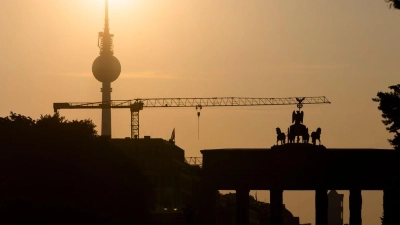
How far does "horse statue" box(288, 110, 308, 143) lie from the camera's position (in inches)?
5645

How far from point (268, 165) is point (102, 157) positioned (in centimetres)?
1691

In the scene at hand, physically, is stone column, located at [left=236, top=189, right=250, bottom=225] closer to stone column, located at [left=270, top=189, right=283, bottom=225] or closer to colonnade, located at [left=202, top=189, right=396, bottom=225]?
colonnade, located at [left=202, top=189, right=396, bottom=225]

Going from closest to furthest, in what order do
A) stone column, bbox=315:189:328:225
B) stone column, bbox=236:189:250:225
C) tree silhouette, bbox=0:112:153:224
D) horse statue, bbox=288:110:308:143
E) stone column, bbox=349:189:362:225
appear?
tree silhouette, bbox=0:112:153:224 < horse statue, bbox=288:110:308:143 < stone column, bbox=236:189:250:225 < stone column, bbox=315:189:328:225 < stone column, bbox=349:189:362:225

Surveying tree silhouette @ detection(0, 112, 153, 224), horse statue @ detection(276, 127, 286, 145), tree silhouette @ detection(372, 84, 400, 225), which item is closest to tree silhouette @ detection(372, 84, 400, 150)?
tree silhouette @ detection(372, 84, 400, 225)

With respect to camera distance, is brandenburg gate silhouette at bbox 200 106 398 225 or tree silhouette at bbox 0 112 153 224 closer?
tree silhouette at bbox 0 112 153 224

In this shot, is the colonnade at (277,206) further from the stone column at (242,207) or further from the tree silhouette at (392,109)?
the tree silhouette at (392,109)

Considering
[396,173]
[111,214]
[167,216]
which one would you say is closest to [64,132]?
[111,214]

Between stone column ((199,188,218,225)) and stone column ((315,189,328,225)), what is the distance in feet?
34.0

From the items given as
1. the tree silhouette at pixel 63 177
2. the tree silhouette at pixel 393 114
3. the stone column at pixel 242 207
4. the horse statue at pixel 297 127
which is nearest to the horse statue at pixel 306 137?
the horse statue at pixel 297 127

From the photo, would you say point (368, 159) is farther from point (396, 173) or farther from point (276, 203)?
point (396, 173)

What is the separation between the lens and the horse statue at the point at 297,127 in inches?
5645

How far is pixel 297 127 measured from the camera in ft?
471

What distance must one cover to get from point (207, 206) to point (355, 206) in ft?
49.6

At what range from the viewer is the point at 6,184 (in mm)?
126688
